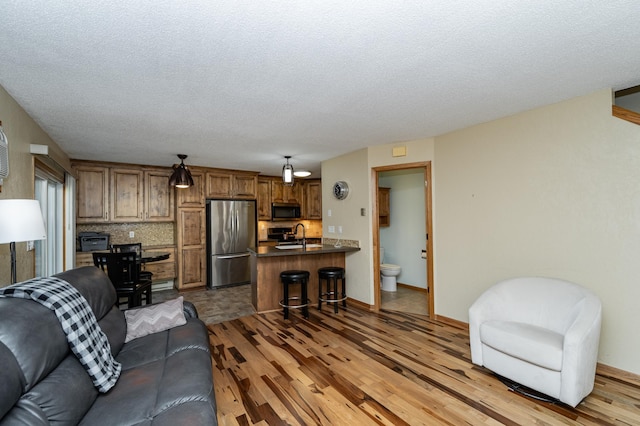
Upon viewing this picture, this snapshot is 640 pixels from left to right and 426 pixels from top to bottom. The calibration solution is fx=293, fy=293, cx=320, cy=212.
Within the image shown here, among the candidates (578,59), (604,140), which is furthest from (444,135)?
(578,59)

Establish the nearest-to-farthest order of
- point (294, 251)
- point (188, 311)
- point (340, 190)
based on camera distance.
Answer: point (188, 311)
point (294, 251)
point (340, 190)

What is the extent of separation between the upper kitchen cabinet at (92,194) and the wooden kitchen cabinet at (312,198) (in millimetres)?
3961

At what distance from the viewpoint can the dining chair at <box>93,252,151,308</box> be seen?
330 cm

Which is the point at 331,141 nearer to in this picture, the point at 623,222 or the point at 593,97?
the point at 593,97

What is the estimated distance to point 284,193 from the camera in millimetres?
6969

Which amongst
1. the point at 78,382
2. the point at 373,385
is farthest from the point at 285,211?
the point at 78,382

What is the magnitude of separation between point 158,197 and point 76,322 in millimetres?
4476

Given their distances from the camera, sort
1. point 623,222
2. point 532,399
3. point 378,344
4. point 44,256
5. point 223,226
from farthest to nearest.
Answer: point 223,226 < point 44,256 < point 378,344 < point 623,222 < point 532,399

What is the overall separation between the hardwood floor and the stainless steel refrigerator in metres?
2.29

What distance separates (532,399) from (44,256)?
5.28 m

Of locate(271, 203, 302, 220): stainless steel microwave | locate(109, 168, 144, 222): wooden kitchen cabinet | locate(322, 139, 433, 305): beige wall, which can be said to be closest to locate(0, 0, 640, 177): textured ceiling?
locate(322, 139, 433, 305): beige wall

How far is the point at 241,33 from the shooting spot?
5.24ft

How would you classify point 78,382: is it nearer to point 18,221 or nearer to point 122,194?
point 18,221

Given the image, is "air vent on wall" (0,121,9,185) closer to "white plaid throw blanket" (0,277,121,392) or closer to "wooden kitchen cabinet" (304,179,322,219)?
"white plaid throw blanket" (0,277,121,392)
